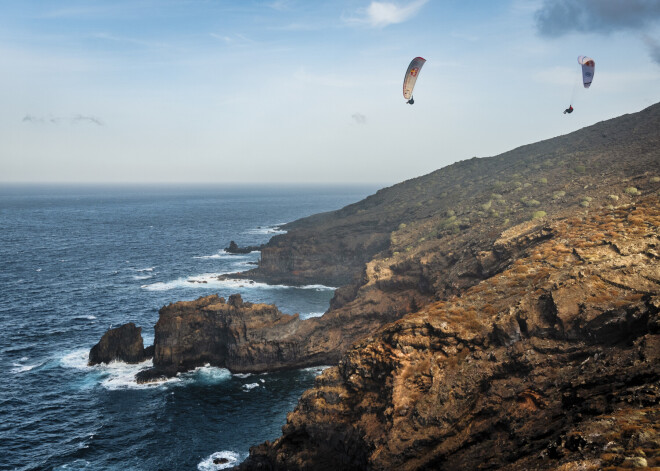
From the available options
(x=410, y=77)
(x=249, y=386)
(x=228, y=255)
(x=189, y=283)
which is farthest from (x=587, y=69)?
(x=228, y=255)

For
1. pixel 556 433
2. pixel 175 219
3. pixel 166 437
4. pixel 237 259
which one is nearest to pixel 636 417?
pixel 556 433

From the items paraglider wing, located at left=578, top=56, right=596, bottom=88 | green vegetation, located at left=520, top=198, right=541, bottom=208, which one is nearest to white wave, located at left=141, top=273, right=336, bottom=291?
green vegetation, located at left=520, top=198, right=541, bottom=208

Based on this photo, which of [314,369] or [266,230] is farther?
[266,230]

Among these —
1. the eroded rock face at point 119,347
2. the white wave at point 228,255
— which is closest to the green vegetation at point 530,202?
the eroded rock face at point 119,347

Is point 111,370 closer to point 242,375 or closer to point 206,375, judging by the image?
point 206,375

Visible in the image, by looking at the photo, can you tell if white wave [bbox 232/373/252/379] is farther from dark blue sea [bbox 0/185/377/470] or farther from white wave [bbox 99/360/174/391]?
white wave [bbox 99/360/174/391]
